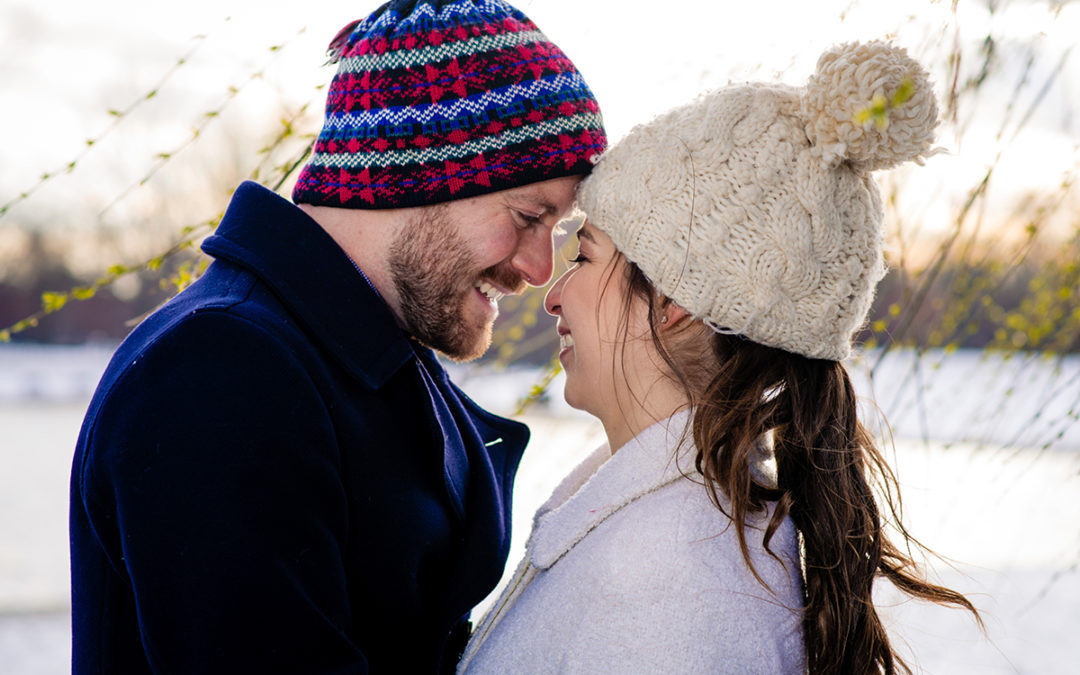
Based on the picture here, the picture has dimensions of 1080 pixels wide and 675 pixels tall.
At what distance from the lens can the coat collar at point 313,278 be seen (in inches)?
53.7

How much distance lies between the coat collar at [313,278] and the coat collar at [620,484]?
1.34 ft

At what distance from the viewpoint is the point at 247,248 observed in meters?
1.39

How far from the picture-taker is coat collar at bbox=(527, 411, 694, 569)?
147 centimetres

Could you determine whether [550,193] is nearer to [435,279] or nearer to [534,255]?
[534,255]

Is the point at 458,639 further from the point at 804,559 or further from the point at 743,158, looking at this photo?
the point at 743,158

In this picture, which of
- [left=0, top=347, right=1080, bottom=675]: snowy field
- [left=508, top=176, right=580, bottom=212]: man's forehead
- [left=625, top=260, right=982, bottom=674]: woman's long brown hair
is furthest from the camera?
[left=0, top=347, right=1080, bottom=675]: snowy field

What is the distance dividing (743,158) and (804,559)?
0.69 meters

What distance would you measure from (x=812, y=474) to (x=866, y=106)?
0.62 meters

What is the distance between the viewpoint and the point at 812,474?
1.48 m

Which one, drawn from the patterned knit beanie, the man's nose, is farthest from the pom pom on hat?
the man's nose

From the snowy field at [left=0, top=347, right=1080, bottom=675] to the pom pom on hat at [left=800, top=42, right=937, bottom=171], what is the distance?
2.72ft

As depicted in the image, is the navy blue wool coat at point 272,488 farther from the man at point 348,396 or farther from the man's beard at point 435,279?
the man's beard at point 435,279

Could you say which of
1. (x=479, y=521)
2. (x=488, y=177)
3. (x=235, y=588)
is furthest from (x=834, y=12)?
(x=235, y=588)

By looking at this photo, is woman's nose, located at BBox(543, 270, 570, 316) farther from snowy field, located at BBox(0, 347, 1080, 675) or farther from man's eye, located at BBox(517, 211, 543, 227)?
snowy field, located at BBox(0, 347, 1080, 675)
